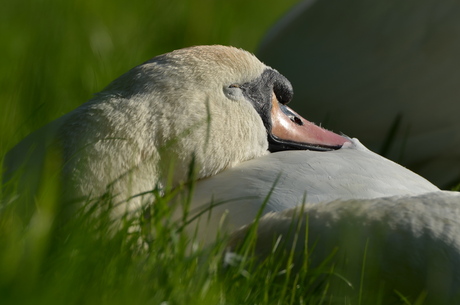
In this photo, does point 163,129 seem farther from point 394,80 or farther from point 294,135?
point 394,80

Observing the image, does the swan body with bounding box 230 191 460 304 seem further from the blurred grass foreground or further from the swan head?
the swan head

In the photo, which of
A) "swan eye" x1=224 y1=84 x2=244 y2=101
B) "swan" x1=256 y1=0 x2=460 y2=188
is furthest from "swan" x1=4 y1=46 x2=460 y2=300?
"swan" x1=256 y1=0 x2=460 y2=188

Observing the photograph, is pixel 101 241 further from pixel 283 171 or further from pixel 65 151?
pixel 283 171

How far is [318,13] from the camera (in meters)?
4.44

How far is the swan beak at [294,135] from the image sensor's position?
3.09 metres

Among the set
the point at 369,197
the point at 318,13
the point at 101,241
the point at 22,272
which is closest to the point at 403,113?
the point at 318,13

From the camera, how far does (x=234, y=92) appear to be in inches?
116

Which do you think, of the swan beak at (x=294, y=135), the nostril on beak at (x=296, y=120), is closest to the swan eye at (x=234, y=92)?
the swan beak at (x=294, y=135)

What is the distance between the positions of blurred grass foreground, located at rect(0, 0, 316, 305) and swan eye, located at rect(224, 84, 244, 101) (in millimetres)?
583

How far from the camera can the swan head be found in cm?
261

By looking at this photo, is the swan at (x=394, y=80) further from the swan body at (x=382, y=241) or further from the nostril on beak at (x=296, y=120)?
the swan body at (x=382, y=241)

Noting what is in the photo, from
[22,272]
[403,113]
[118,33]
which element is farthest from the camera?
[118,33]

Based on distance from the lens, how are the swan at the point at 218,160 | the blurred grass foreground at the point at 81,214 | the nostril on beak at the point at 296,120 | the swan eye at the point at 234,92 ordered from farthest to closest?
1. the nostril on beak at the point at 296,120
2. the swan eye at the point at 234,92
3. the swan at the point at 218,160
4. the blurred grass foreground at the point at 81,214

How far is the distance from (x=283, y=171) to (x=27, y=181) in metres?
0.73
